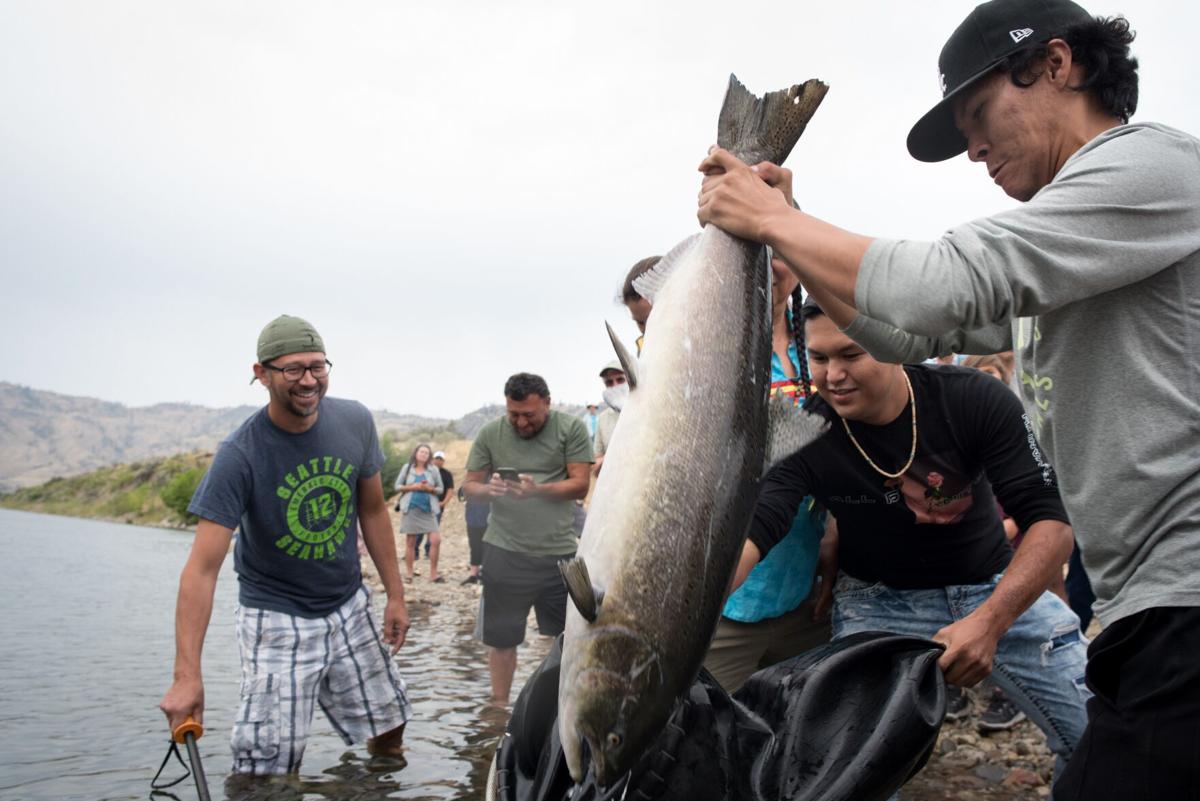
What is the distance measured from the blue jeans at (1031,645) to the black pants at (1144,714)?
111 cm

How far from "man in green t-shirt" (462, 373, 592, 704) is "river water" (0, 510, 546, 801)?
0.73m

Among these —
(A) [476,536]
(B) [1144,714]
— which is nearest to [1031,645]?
(B) [1144,714]

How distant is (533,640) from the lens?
10.8 meters

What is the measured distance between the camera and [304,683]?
15.7ft

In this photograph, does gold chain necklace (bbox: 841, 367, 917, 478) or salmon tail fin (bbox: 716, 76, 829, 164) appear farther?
gold chain necklace (bbox: 841, 367, 917, 478)

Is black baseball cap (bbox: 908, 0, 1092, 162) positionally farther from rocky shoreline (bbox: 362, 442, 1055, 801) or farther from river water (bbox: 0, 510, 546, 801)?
river water (bbox: 0, 510, 546, 801)

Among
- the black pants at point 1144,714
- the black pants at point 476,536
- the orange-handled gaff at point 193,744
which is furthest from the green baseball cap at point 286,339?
the black pants at point 476,536

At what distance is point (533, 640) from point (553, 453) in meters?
4.59

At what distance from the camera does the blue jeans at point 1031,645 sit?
3.15 metres

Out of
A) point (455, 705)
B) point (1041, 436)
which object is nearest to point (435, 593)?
point (455, 705)

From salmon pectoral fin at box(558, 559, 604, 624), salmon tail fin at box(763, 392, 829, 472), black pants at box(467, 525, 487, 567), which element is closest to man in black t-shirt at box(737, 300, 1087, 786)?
salmon tail fin at box(763, 392, 829, 472)

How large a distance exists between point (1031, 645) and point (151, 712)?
7.22m

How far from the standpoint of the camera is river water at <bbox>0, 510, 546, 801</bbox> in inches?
206

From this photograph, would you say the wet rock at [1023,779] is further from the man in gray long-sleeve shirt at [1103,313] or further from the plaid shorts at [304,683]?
the plaid shorts at [304,683]
